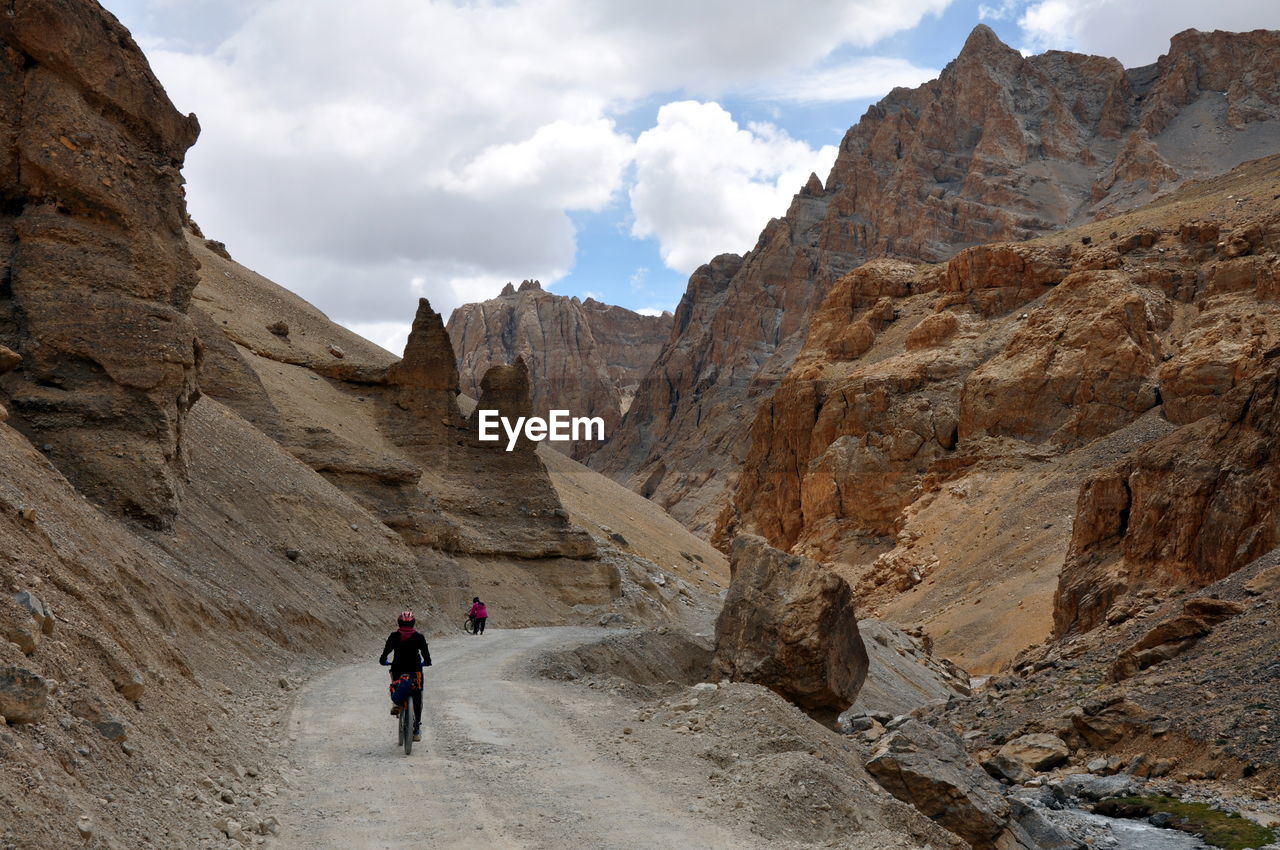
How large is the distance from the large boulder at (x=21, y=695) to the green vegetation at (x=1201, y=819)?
1571 cm

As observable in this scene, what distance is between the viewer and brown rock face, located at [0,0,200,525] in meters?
18.7

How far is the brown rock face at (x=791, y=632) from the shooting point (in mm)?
20078

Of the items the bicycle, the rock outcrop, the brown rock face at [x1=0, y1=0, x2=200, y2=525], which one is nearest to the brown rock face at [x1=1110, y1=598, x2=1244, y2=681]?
the rock outcrop

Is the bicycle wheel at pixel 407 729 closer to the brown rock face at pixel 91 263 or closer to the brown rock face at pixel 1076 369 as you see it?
the brown rock face at pixel 91 263

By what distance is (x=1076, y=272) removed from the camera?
71875 millimetres

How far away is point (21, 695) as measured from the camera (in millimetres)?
7102

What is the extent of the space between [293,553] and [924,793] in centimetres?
1670

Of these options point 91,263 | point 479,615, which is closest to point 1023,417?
point 479,615

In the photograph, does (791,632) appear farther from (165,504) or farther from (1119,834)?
(165,504)

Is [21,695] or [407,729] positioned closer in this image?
[21,695]

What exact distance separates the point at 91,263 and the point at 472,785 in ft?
46.9

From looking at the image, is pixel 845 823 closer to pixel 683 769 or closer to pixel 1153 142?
pixel 683 769

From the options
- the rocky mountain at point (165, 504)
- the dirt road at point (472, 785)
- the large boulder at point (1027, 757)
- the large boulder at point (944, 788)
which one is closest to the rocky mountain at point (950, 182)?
the rocky mountain at point (165, 504)

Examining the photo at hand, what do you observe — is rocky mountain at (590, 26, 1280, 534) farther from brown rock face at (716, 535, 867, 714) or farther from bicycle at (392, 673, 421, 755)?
bicycle at (392, 673, 421, 755)
